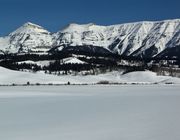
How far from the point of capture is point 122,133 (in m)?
21.1

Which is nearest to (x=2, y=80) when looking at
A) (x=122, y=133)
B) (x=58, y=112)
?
(x=58, y=112)

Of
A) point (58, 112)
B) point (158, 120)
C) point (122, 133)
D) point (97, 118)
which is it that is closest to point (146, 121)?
point (158, 120)

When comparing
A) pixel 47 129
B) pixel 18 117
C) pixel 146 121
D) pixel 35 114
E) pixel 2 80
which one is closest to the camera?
pixel 47 129

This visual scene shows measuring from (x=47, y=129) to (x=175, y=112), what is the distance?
1127 cm

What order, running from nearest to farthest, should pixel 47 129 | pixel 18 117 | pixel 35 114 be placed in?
pixel 47 129 < pixel 18 117 < pixel 35 114

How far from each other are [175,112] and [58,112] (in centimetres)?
783

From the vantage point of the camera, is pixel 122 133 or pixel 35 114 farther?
pixel 35 114

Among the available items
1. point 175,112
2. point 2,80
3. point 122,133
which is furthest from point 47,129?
point 2,80

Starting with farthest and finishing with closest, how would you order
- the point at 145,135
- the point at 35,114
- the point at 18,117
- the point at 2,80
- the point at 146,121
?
1. the point at 2,80
2. the point at 35,114
3. the point at 18,117
4. the point at 146,121
5. the point at 145,135

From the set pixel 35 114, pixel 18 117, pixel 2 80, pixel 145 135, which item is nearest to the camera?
pixel 145 135

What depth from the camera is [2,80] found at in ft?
518

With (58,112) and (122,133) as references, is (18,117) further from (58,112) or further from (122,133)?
(122,133)

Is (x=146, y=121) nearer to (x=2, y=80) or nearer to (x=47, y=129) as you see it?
(x=47, y=129)

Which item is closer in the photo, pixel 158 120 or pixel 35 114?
pixel 158 120
